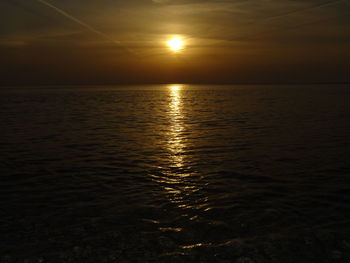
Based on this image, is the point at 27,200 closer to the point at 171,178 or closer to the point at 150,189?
the point at 150,189

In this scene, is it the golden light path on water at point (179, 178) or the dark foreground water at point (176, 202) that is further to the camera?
the golden light path on water at point (179, 178)

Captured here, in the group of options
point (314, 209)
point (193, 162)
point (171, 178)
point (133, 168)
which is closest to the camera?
point (314, 209)

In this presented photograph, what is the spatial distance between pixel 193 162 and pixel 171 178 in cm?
328

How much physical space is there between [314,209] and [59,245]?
751 cm

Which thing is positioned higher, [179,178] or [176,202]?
[176,202]

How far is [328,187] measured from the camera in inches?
509

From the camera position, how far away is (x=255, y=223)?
9.62 m

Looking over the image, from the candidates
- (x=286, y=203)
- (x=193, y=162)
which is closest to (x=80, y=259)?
(x=286, y=203)

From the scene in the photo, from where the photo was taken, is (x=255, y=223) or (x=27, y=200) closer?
(x=255, y=223)

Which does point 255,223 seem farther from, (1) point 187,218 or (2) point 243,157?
(2) point 243,157

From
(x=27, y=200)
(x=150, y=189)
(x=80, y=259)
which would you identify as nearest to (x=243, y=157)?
(x=150, y=189)

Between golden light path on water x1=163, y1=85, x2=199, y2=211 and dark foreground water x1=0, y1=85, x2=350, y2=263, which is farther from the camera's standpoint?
golden light path on water x1=163, y1=85, x2=199, y2=211

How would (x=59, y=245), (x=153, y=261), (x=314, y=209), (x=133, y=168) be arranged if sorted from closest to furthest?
(x=153, y=261) < (x=59, y=245) < (x=314, y=209) < (x=133, y=168)

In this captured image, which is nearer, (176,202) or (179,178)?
(176,202)
